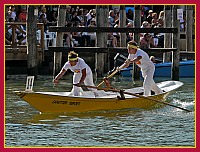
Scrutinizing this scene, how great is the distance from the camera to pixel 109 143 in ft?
44.1

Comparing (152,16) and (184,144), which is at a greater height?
(152,16)

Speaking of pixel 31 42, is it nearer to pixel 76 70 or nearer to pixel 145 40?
pixel 145 40

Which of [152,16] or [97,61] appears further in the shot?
[152,16]

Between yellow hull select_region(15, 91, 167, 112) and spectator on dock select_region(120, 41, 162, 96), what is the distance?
47 cm

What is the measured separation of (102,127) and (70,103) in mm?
1659

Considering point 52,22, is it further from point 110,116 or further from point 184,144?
point 184,144

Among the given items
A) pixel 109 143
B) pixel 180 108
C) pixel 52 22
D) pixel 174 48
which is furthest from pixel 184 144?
pixel 52 22

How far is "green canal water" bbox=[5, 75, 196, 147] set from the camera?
13547mm

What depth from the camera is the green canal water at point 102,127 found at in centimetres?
1355

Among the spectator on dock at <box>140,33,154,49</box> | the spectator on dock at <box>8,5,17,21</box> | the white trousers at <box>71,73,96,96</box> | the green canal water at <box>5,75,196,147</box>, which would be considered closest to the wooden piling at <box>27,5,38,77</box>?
the spectator on dock at <box>8,5,17,21</box>

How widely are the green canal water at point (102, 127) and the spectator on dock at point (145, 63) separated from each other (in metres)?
0.48

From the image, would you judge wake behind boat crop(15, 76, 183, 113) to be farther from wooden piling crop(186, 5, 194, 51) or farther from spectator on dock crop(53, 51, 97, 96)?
wooden piling crop(186, 5, 194, 51)

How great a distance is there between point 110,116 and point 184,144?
11.4 feet

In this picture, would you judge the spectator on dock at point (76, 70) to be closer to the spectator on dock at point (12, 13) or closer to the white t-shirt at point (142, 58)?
the white t-shirt at point (142, 58)
